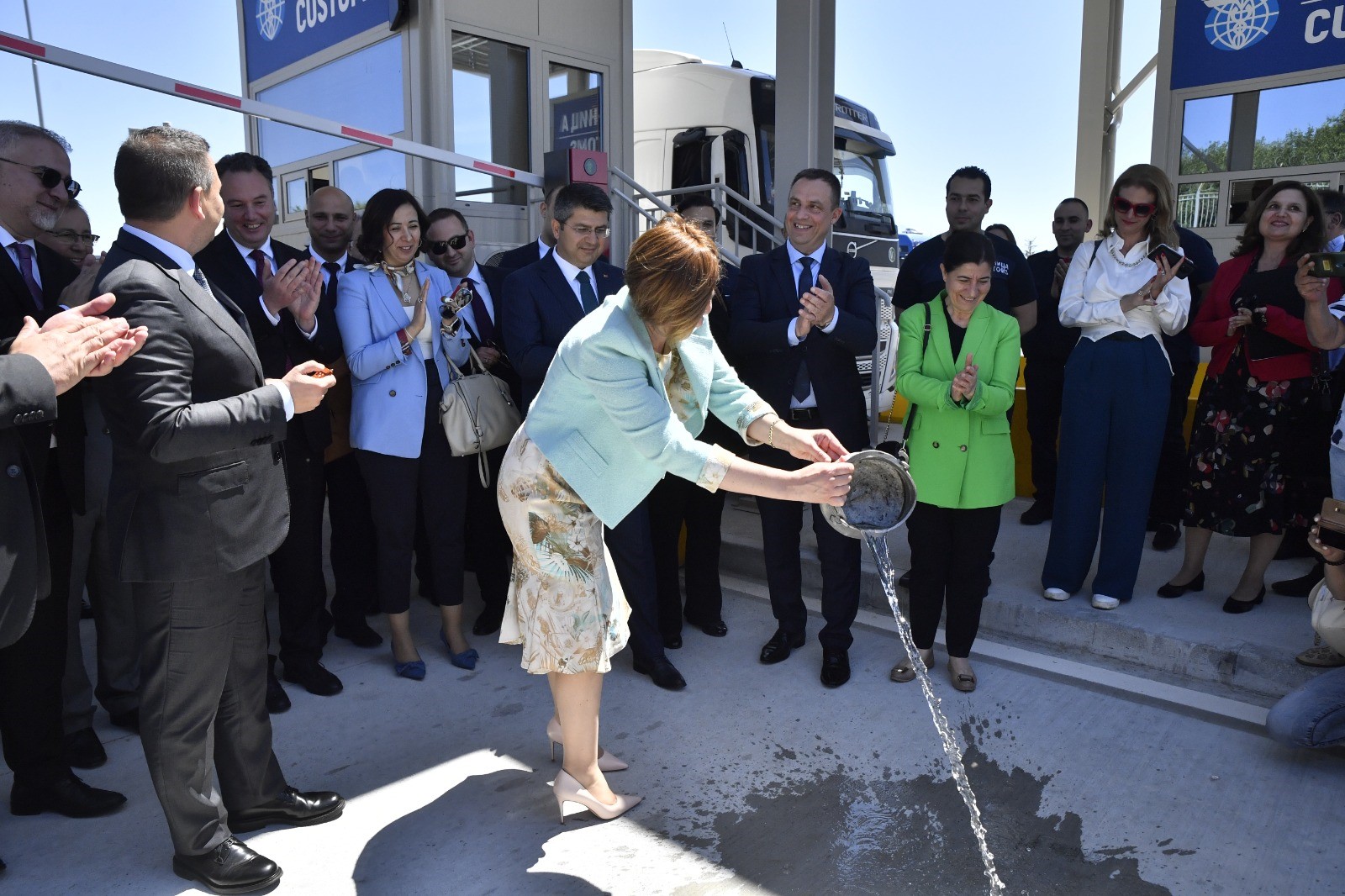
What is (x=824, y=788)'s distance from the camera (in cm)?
291

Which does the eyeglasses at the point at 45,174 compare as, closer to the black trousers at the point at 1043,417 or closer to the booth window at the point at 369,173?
the booth window at the point at 369,173

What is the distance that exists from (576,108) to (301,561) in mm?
4820

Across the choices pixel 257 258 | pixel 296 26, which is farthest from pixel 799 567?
pixel 296 26

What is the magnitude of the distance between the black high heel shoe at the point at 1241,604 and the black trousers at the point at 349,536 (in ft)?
11.8

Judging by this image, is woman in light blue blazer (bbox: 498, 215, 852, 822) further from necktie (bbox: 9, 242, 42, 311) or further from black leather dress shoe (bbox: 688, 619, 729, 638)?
necktie (bbox: 9, 242, 42, 311)

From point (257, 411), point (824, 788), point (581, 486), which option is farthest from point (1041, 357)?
point (257, 411)

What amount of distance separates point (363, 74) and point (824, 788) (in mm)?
6296

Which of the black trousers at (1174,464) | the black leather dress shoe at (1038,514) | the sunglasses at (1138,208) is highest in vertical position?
the sunglasses at (1138,208)

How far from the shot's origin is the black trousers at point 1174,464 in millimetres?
4973

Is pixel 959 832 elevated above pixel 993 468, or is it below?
below

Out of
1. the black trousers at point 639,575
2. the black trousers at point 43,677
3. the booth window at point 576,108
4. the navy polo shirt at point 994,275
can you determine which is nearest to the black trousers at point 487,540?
the black trousers at point 639,575

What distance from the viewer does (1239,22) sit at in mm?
8102

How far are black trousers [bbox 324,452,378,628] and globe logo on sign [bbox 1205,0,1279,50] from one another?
325 inches

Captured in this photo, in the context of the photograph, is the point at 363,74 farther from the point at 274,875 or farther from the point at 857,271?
the point at 274,875
